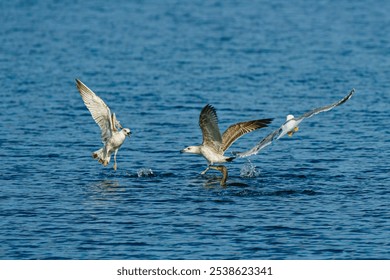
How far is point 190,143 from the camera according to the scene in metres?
28.2

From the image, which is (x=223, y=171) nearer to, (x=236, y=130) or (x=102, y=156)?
(x=236, y=130)

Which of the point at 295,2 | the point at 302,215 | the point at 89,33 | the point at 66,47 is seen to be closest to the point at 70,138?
the point at 302,215

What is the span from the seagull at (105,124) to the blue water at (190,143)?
62cm

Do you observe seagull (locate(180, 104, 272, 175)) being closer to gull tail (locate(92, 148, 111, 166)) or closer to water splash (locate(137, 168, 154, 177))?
water splash (locate(137, 168, 154, 177))

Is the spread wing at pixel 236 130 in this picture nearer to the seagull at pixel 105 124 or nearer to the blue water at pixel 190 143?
the blue water at pixel 190 143

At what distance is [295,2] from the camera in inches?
2849

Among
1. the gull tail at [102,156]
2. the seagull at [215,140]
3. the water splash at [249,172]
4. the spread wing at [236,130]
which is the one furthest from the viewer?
the water splash at [249,172]

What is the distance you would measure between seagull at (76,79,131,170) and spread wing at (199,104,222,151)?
1818mm

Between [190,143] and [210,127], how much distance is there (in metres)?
5.28

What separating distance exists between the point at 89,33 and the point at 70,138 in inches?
990

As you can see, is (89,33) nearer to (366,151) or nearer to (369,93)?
(369,93)

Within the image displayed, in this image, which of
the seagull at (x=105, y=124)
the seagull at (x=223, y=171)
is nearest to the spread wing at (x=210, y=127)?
the seagull at (x=223, y=171)

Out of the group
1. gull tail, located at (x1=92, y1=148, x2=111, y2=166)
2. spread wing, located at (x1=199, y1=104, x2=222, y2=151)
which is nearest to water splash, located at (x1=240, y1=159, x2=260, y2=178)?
spread wing, located at (x1=199, y1=104, x2=222, y2=151)

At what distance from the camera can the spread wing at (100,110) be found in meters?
23.7
